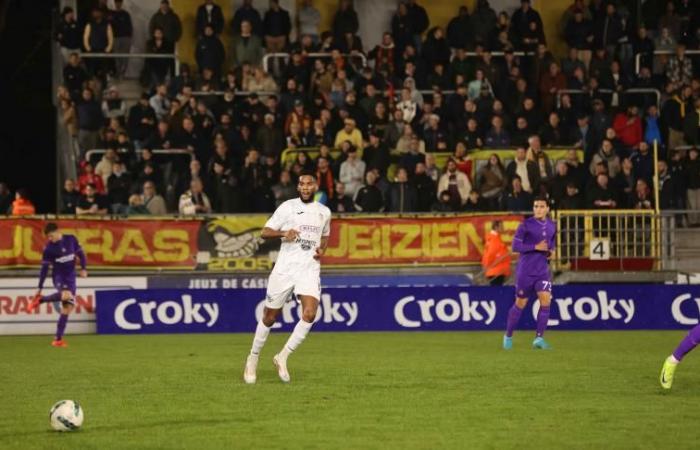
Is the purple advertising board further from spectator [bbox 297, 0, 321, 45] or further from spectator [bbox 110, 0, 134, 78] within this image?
spectator [bbox 297, 0, 321, 45]

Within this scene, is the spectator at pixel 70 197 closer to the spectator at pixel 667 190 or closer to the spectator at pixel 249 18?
the spectator at pixel 249 18

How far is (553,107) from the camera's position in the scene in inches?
1208

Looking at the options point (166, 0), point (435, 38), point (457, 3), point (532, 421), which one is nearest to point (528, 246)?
point (532, 421)

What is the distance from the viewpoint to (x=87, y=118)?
29.6 metres

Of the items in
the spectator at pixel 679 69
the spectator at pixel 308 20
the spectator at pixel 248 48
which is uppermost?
the spectator at pixel 308 20

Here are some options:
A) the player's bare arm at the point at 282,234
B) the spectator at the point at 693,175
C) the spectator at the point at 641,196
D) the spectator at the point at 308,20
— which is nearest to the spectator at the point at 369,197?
the spectator at the point at 641,196

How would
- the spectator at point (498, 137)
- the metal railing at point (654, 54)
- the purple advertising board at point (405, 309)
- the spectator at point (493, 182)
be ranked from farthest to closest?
the metal railing at point (654, 54) < the spectator at point (498, 137) < the spectator at point (493, 182) < the purple advertising board at point (405, 309)

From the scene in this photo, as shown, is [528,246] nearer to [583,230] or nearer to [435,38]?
[583,230]

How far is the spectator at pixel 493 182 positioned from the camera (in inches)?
1093

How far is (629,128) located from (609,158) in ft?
5.03

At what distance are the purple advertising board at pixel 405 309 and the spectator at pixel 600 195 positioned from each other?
1.94 metres

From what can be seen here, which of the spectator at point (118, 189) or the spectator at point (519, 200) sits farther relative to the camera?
the spectator at point (118, 189)

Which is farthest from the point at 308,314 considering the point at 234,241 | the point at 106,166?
the point at 106,166

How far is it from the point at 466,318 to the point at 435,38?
8.28 m
